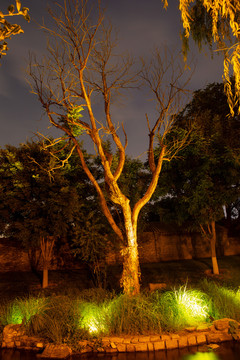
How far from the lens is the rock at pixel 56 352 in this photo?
619 cm

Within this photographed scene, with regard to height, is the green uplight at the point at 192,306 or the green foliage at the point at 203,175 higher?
the green foliage at the point at 203,175

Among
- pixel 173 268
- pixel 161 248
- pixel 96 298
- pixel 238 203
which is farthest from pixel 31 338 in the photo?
pixel 238 203

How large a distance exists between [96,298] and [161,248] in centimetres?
1443

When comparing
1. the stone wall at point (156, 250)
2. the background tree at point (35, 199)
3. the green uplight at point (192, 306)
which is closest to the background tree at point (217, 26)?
the green uplight at point (192, 306)

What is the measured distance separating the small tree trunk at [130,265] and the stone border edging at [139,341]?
2358 mm

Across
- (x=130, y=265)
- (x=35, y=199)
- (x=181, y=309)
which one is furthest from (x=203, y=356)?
(x=35, y=199)

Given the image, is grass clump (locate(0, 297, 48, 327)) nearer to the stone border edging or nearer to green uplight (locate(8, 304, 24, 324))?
green uplight (locate(8, 304, 24, 324))

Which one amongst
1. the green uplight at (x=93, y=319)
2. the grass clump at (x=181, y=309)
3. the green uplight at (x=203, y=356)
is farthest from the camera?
the grass clump at (x=181, y=309)

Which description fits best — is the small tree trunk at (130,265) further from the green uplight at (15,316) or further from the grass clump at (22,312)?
the green uplight at (15,316)

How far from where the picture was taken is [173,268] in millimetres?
18797

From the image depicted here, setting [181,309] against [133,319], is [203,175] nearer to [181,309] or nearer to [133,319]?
[181,309]

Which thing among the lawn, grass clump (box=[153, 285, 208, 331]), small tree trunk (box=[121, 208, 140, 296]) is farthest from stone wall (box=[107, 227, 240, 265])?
grass clump (box=[153, 285, 208, 331])

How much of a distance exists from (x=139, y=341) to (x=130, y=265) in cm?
286

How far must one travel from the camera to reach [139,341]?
6602 mm
